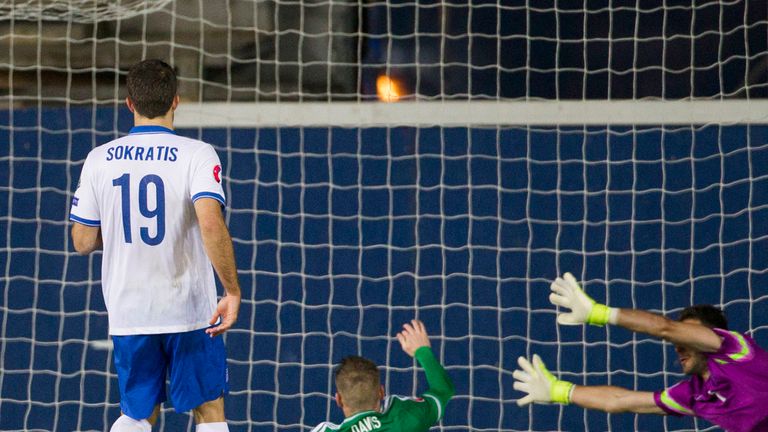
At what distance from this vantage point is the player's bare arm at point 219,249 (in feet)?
11.2

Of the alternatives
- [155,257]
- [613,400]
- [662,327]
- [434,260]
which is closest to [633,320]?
[662,327]

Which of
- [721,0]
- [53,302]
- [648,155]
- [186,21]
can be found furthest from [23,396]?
[721,0]

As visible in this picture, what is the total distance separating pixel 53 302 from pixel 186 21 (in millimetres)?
1913

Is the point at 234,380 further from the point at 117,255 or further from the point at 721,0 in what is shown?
the point at 721,0

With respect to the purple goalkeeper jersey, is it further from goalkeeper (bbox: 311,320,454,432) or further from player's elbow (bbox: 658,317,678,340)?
goalkeeper (bbox: 311,320,454,432)

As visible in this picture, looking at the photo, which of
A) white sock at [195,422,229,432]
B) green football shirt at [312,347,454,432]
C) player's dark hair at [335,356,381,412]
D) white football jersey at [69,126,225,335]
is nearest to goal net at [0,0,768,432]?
green football shirt at [312,347,454,432]

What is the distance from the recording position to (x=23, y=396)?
20.8ft

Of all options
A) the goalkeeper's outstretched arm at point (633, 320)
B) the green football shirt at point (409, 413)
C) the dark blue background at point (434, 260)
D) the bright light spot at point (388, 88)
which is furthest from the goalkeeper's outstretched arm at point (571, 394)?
the bright light spot at point (388, 88)

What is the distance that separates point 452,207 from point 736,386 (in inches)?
120

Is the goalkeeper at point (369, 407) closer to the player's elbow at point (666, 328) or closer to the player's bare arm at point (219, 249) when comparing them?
the player's bare arm at point (219, 249)

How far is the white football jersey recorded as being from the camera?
11.6 ft

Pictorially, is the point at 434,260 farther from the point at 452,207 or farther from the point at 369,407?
the point at 369,407

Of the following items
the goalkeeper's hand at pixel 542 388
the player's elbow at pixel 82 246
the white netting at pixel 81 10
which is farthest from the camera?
the white netting at pixel 81 10

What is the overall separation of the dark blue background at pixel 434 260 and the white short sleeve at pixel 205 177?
2.92m
